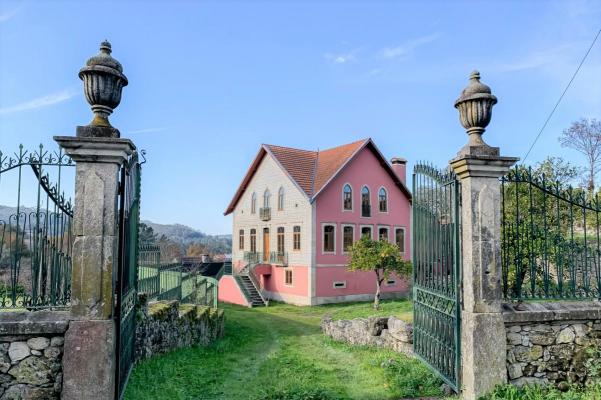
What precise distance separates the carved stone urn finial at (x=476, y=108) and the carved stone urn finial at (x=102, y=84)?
443cm

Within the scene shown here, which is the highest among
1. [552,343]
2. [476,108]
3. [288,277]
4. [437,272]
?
[476,108]

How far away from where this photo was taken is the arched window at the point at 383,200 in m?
25.8

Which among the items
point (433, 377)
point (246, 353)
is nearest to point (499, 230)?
point (433, 377)

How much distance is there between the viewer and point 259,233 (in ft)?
91.5

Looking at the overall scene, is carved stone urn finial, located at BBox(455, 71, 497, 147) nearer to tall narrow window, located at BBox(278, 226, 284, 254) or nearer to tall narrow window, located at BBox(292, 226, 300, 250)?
tall narrow window, located at BBox(292, 226, 300, 250)

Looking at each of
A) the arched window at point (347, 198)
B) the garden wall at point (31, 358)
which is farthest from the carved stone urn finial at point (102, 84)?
the arched window at point (347, 198)

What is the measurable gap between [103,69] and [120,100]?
1.29 ft

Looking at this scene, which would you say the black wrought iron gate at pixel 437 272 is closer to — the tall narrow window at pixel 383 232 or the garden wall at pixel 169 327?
the garden wall at pixel 169 327

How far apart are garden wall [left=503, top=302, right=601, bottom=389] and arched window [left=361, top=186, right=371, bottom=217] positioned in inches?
771

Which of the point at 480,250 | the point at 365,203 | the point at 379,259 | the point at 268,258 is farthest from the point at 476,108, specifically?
the point at 268,258

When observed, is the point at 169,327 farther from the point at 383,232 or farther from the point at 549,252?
the point at 383,232

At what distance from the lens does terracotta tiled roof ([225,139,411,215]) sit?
79.0 feet

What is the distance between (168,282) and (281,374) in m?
4.47

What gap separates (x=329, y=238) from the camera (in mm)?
23984
